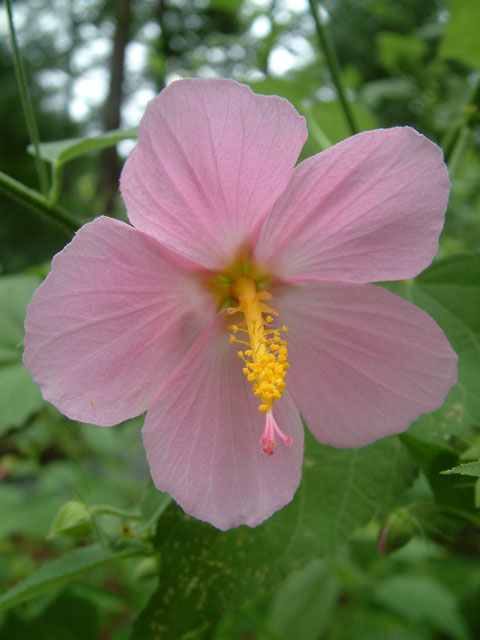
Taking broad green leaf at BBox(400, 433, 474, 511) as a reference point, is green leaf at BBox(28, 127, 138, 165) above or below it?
above

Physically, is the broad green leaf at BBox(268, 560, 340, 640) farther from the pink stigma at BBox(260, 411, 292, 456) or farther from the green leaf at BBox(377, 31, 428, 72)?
the green leaf at BBox(377, 31, 428, 72)

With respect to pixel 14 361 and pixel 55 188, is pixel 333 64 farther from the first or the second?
pixel 14 361

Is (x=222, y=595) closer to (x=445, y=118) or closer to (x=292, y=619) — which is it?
(x=292, y=619)

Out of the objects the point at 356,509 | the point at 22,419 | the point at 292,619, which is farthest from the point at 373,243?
the point at 292,619

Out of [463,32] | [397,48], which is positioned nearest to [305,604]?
[463,32]

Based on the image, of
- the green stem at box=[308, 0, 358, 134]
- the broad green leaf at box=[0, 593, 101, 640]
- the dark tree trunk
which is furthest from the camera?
the dark tree trunk

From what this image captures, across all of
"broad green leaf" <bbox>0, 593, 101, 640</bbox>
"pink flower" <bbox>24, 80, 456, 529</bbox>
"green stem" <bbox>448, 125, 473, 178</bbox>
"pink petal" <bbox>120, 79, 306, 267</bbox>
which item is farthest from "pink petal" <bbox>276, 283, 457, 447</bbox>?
"broad green leaf" <bbox>0, 593, 101, 640</bbox>

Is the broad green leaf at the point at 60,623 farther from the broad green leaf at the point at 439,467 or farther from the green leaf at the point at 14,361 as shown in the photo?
the broad green leaf at the point at 439,467
